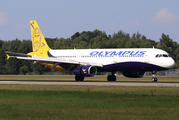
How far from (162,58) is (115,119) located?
3147cm

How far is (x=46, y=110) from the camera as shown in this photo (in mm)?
17703

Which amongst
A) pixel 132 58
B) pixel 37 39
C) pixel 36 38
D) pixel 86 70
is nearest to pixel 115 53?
pixel 132 58

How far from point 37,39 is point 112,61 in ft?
52.7

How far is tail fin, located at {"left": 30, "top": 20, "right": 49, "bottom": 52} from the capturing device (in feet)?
187

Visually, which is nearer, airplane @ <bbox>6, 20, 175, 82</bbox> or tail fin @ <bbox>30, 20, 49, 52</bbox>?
airplane @ <bbox>6, 20, 175, 82</bbox>

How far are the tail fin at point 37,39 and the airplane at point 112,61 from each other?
244 centimetres

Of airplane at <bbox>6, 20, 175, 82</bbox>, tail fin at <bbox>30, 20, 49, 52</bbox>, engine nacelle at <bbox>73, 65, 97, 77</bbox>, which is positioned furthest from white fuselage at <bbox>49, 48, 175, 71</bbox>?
tail fin at <bbox>30, 20, 49, 52</bbox>

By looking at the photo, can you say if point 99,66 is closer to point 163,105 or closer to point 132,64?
point 132,64

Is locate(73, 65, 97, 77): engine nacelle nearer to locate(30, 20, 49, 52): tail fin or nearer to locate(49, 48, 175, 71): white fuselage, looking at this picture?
locate(49, 48, 175, 71): white fuselage

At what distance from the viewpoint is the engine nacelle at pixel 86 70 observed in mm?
46312

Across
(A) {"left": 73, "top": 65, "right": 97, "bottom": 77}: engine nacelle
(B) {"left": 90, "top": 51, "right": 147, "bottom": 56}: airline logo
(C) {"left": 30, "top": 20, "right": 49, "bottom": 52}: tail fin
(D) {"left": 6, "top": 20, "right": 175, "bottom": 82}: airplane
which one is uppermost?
(C) {"left": 30, "top": 20, "right": 49, "bottom": 52}: tail fin

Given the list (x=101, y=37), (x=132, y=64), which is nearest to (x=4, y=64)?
(x=101, y=37)

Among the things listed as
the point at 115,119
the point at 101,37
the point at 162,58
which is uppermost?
the point at 101,37

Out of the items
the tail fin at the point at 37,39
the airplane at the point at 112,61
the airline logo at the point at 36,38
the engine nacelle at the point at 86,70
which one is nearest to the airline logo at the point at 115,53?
the airplane at the point at 112,61
